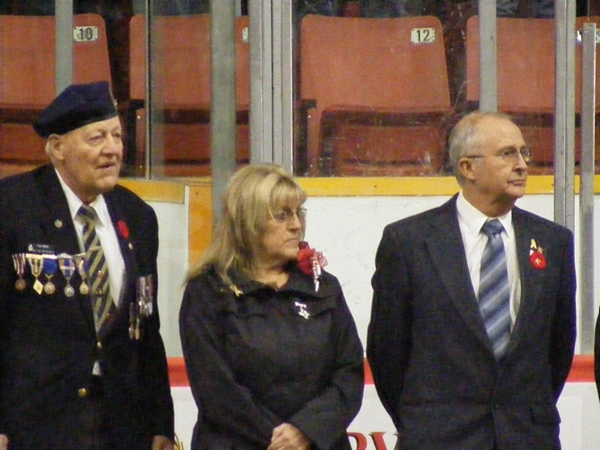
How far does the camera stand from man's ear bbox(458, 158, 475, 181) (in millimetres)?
3288

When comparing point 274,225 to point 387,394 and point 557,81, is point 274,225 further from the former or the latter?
point 557,81

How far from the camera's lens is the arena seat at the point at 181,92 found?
4332 mm

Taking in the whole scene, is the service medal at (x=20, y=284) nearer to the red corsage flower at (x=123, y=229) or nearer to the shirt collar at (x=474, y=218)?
the red corsage flower at (x=123, y=229)

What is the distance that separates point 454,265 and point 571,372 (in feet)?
4.08

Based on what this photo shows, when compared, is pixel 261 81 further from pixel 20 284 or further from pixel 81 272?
pixel 20 284

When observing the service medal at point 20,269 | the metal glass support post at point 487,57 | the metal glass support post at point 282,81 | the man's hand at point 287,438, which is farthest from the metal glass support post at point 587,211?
the service medal at point 20,269

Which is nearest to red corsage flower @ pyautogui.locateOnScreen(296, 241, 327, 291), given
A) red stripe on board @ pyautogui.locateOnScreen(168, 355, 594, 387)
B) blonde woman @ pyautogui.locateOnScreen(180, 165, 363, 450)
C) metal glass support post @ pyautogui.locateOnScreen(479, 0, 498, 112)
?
blonde woman @ pyautogui.locateOnScreen(180, 165, 363, 450)

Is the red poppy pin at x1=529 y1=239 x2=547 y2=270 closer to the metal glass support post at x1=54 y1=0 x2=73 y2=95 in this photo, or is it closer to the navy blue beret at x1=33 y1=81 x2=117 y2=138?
the navy blue beret at x1=33 y1=81 x2=117 y2=138

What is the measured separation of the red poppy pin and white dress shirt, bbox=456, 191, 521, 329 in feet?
0.13

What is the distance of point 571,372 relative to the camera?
4.25 metres

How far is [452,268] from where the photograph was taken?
3.20m

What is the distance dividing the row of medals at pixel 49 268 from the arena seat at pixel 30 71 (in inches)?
52.6

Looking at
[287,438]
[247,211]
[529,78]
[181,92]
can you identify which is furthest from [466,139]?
[181,92]

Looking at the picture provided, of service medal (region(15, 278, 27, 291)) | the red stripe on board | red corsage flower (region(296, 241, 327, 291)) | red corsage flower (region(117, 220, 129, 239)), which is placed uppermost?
red corsage flower (region(117, 220, 129, 239))
